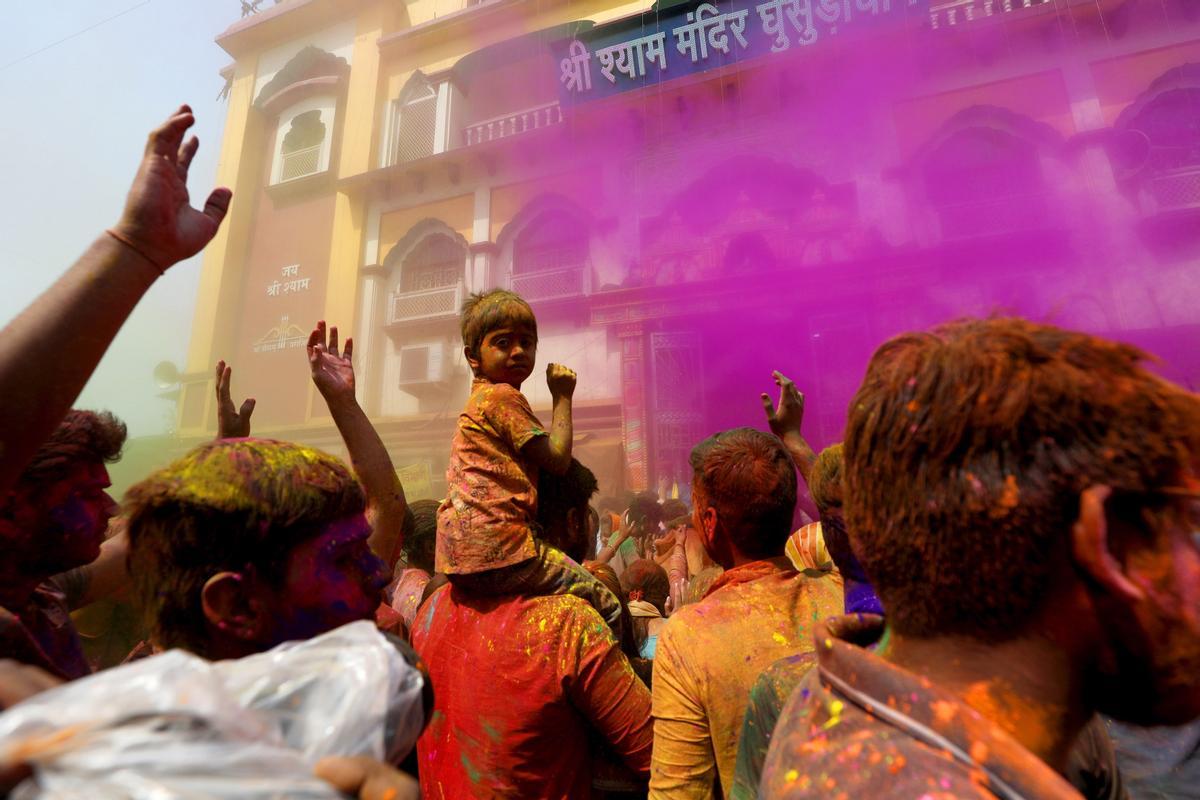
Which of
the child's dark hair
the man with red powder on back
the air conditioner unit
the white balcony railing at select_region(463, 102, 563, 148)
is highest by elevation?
the white balcony railing at select_region(463, 102, 563, 148)

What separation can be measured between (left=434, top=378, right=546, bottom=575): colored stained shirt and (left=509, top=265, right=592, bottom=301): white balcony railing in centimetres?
1135

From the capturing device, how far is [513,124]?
15047 mm

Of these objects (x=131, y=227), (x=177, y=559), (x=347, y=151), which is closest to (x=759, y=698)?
(x=177, y=559)

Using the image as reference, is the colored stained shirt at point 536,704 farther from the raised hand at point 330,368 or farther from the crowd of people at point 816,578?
the raised hand at point 330,368

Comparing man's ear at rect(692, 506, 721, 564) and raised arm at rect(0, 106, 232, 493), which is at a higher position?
raised arm at rect(0, 106, 232, 493)

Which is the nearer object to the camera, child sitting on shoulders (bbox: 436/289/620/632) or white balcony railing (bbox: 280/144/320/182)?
child sitting on shoulders (bbox: 436/289/620/632)

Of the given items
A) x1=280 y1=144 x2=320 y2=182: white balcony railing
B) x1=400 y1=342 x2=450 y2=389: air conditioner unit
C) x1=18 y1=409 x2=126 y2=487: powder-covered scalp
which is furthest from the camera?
x1=280 y1=144 x2=320 y2=182: white balcony railing

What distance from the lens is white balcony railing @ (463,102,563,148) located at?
14.6 m

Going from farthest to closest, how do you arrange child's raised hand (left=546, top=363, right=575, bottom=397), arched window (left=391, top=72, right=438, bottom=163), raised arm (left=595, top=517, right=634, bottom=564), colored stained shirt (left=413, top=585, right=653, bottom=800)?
arched window (left=391, top=72, right=438, bottom=163) → raised arm (left=595, top=517, right=634, bottom=564) → child's raised hand (left=546, top=363, right=575, bottom=397) → colored stained shirt (left=413, top=585, right=653, bottom=800)

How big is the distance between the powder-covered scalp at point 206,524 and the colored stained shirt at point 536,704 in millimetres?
1009

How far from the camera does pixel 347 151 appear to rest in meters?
16.6

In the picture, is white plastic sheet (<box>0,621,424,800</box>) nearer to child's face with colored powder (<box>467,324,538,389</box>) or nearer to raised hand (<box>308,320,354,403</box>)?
raised hand (<box>308,320,354,403</box>)

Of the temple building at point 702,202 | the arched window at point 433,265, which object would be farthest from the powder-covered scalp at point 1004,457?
the arched window at point 433,265

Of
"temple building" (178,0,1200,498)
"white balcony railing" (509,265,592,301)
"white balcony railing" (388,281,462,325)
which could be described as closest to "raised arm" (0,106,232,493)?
"temple building" (178,0,1200,498)
